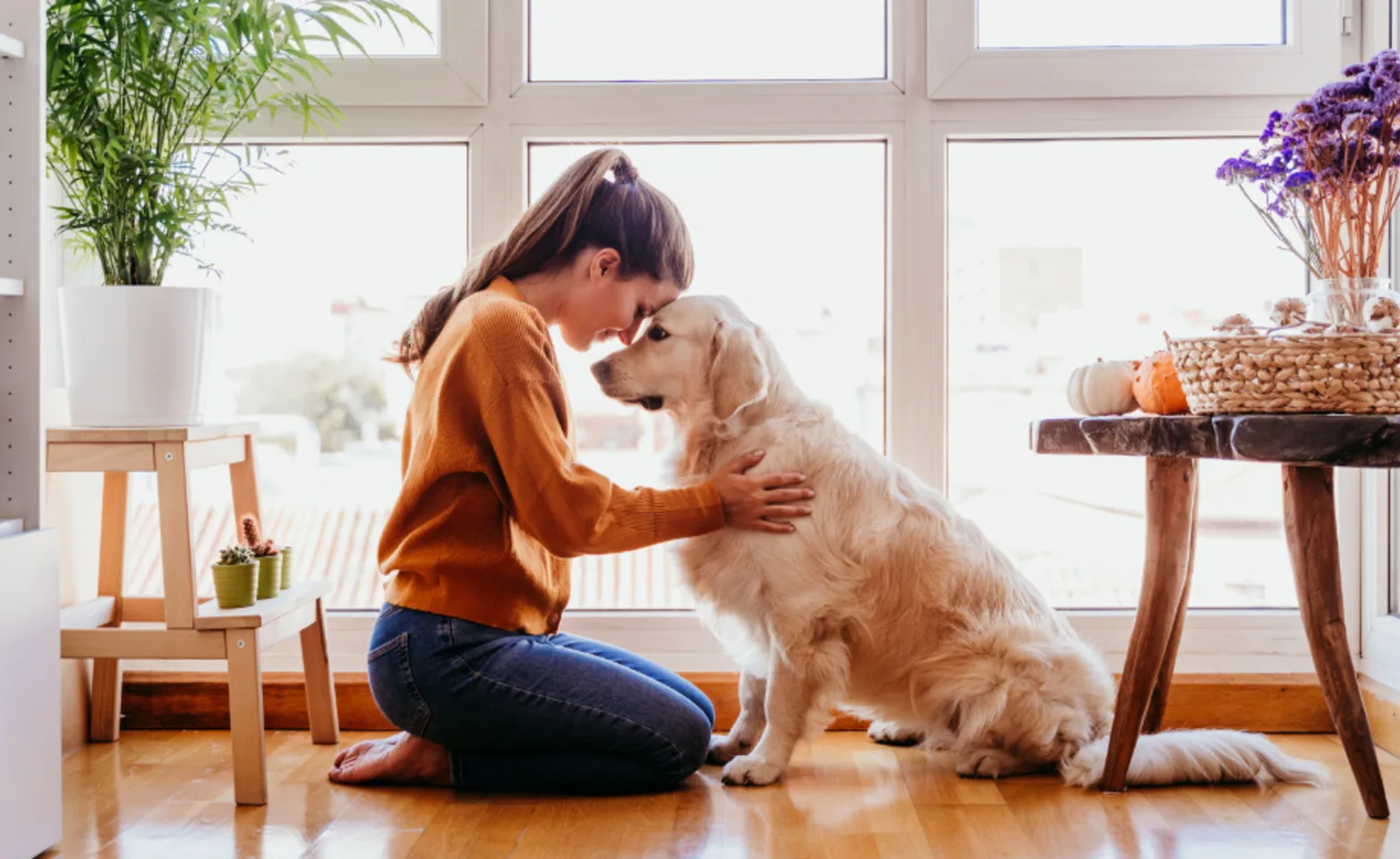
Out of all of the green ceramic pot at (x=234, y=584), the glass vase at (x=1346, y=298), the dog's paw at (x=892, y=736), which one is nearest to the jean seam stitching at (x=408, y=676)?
the green ceramic pot at (x=234, y=584)

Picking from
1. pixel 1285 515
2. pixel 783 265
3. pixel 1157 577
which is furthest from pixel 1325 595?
A: pixel 783 265

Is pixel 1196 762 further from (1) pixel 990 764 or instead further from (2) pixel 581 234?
(2) pixel 581 234

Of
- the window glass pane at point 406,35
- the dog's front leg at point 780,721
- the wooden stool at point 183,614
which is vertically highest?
the window glass pane at point 406,35

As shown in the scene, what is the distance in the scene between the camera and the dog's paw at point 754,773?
87.4 inches

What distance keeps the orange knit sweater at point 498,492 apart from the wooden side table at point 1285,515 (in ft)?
2.48

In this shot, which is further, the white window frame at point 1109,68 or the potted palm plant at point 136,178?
the white window frame at point 1109,68

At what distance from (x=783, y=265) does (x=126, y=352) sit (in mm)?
1448

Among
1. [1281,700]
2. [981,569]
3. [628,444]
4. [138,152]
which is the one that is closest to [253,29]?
[138,152]

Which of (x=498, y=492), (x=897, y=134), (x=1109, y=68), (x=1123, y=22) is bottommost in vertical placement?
(x=498, y=492)

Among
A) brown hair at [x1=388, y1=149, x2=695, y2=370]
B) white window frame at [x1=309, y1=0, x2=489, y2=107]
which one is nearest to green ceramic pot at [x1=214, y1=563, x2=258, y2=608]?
brown hair at [x1=388, y1=149, x2=695, y2=370]

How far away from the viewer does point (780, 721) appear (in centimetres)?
222

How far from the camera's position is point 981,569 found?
227cm

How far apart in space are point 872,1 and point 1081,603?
4.97 feet

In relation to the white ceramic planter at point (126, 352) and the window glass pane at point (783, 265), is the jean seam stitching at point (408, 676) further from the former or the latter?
the window glass pane at point (783, 265)
